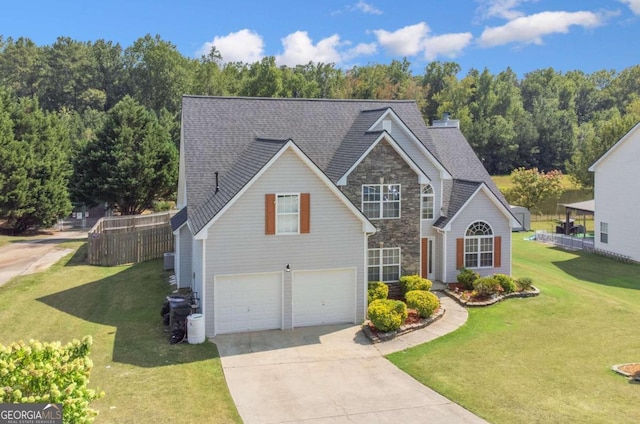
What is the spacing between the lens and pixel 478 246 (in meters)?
23.8

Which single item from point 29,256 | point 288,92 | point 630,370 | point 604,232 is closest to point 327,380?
point 630,370

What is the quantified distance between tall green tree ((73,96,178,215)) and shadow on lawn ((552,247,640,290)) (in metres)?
31.0

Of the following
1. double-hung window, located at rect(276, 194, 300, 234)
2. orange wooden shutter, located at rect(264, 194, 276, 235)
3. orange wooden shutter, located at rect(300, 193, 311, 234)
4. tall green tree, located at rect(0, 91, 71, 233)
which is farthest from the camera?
tall green tree, located at rect(0, 91, 71, 233)

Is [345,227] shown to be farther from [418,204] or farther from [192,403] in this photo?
[192,403]

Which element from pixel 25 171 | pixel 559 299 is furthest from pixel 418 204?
pixel 25 171

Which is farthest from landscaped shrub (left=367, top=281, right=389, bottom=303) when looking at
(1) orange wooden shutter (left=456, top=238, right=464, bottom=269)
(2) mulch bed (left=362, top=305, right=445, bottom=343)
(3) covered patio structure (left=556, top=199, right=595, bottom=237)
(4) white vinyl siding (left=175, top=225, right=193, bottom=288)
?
(3) covered patio structure (left=556, top=199, right=595, bottom=237)

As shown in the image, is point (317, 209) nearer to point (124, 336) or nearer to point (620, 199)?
point (124, 336)

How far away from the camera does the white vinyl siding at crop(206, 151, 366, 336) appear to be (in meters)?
17.4

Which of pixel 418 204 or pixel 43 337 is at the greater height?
pixel 418 204

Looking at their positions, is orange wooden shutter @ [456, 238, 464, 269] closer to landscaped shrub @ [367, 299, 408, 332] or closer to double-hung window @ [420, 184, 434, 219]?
double-hung window @ [420, 184, 434, 219]

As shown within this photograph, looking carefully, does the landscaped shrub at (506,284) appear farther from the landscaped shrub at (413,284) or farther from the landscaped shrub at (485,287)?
the landscaped shrub at (413,284)

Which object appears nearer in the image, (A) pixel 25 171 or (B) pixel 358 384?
(B) pixel 358 384

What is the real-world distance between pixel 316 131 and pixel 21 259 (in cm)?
1763

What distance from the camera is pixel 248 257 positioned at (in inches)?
696
